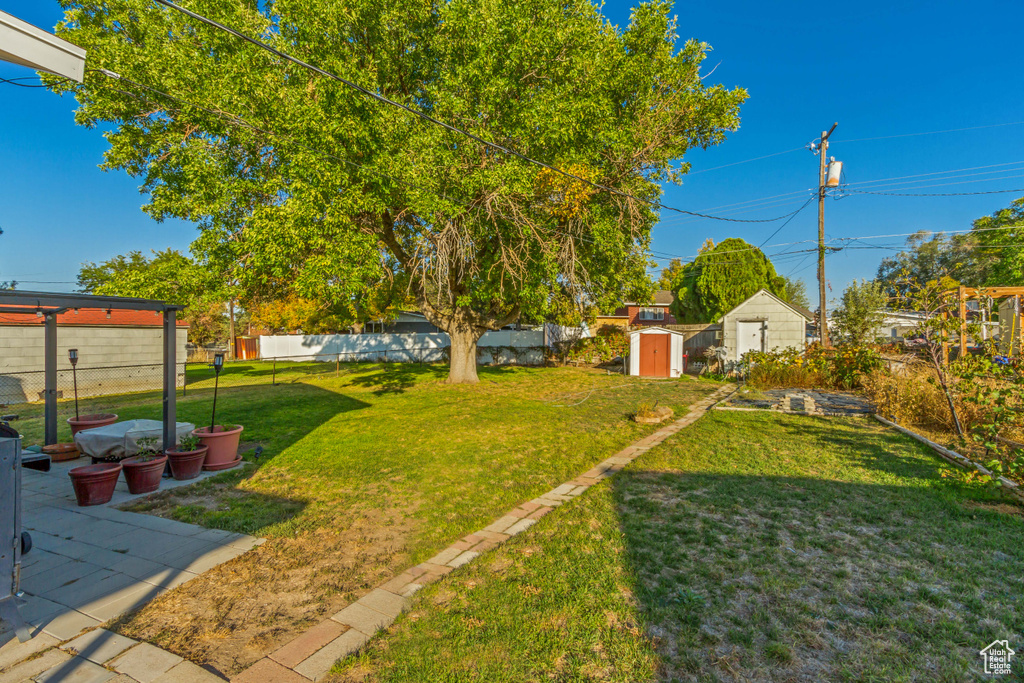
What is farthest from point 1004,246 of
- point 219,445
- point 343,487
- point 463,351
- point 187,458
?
point 187,458

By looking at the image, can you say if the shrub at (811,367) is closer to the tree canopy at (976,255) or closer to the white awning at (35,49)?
the tree canopy at (976,255)

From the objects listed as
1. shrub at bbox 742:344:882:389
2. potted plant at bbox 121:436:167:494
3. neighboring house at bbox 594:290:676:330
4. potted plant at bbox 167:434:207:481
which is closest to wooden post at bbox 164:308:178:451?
potted plant at bbox 167:434:207:481

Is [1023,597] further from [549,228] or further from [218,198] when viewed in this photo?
[218,198]

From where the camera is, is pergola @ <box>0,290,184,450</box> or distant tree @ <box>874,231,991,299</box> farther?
distant tree @ <box>874,231,991,299</box>

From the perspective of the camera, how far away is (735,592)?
307 centimetres

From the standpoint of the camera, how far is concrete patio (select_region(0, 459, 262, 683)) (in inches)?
97.8

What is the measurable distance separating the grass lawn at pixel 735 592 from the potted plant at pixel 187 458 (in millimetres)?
4063

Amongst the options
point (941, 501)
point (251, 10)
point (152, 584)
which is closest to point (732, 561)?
point (941, 501)

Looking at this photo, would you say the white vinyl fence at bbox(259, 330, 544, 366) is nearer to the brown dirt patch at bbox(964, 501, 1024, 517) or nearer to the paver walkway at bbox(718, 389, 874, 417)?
the paver walkway at bbox(718, 389, 874, 417)

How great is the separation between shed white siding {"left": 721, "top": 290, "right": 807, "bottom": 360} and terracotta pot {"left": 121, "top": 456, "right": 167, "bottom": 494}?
16566mm

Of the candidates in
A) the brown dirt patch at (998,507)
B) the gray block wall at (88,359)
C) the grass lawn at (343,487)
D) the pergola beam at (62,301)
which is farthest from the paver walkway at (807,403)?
the gray block wall at (88,359)

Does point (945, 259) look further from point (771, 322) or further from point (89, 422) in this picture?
point (89, 422)

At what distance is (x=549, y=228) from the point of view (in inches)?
408

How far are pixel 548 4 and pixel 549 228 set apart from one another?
14.6 feet
